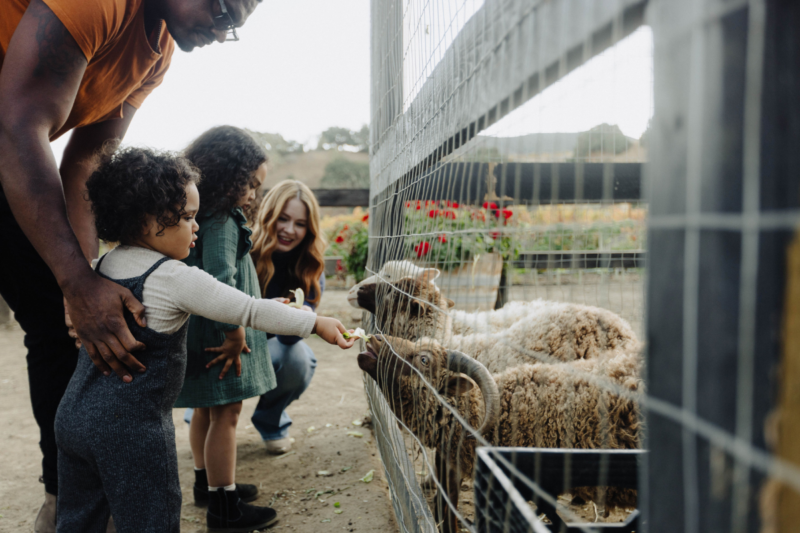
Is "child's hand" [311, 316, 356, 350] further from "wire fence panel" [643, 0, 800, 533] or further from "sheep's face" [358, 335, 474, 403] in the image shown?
"wire fence panel" [643, 0, 800, 533]

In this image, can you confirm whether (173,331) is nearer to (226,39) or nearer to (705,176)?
(226,39)

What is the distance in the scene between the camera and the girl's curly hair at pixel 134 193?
1.72m

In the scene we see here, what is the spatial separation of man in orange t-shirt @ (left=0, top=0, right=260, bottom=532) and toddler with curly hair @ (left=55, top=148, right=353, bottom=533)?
0.27ft

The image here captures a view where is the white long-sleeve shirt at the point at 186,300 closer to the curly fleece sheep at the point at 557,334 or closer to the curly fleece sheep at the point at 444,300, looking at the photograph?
the curly fleece sheep at the point at 444,300

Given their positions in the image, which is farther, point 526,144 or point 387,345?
point 387,345

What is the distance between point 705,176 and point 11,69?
1.90 metres

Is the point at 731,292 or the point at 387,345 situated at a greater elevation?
the point at 731,292

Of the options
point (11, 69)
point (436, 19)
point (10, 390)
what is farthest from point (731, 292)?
point (10, 390)

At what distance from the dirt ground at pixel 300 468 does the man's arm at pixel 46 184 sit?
1361mm

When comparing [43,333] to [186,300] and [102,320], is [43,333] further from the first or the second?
[186,300]

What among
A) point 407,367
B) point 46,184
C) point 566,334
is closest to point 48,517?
point 46,184

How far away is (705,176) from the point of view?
0.48 meters

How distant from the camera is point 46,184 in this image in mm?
1568

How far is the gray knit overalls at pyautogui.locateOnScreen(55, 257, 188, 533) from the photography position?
162cm
